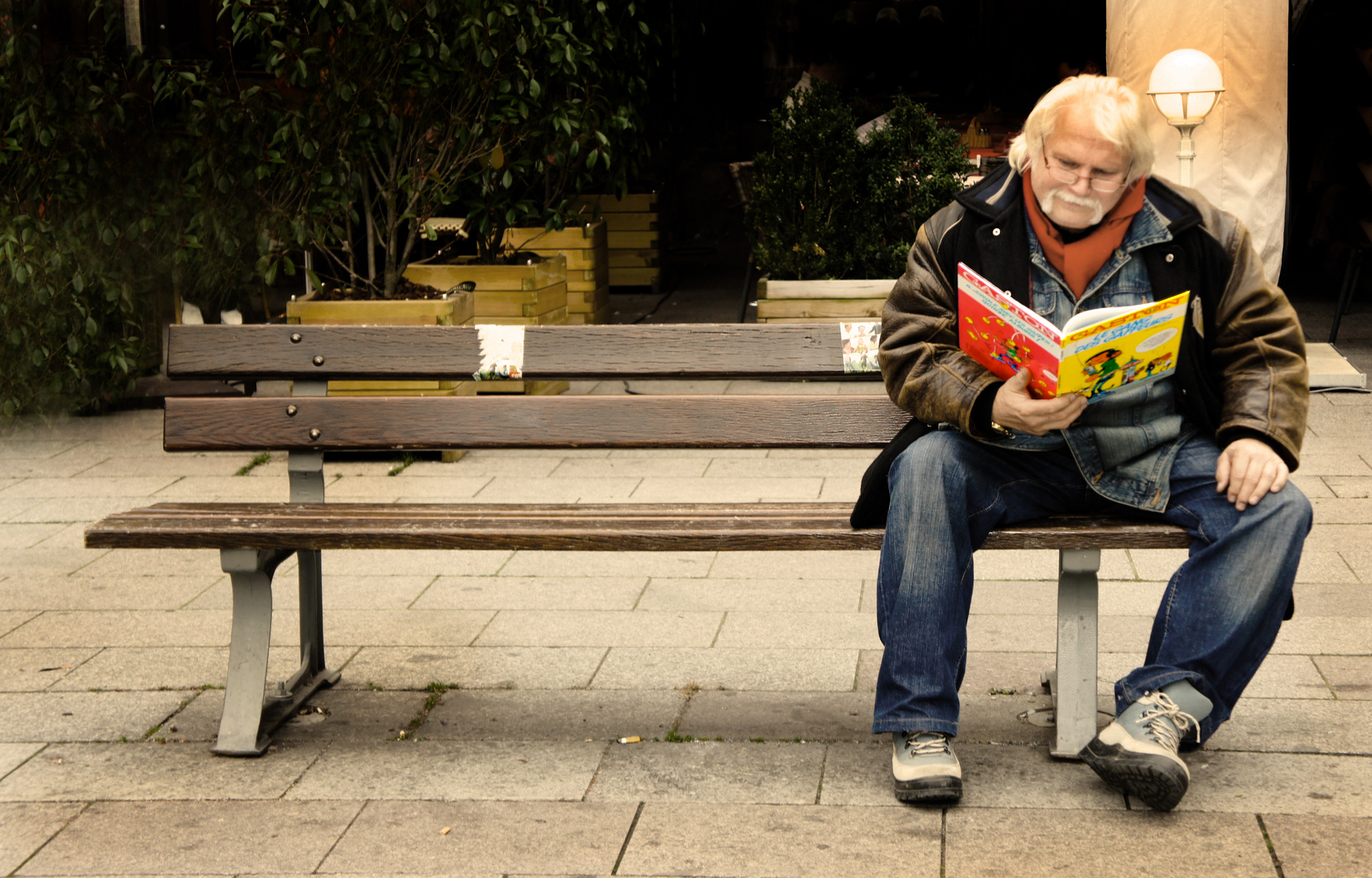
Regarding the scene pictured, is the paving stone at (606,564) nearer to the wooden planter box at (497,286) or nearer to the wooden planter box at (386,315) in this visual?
the wooden planter box at (386,315)

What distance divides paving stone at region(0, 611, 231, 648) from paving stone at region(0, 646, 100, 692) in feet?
0.20

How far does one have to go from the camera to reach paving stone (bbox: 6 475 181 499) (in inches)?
231

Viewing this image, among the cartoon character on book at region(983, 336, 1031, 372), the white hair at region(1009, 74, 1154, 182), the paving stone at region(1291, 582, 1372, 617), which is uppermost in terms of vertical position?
the white hair at region(1009, 74, 1154, 182)

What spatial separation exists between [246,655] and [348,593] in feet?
3.92

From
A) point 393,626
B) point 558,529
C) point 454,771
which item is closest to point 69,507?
point 393,626

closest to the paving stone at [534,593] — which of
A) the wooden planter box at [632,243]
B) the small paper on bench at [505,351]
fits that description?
the small paper on bench at [505,351]

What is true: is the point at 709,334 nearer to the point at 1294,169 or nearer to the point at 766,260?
the point at 766,260

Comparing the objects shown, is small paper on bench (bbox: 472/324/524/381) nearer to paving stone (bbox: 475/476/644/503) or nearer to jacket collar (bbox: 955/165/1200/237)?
jacket collar (bbox: 955/165/1200/237)

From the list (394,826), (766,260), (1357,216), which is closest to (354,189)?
(766,260)

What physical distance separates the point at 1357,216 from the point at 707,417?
7.25m

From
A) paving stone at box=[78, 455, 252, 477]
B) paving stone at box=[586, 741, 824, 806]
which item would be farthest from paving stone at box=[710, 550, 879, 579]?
paving stone at box=[78, 455, 252, 477]

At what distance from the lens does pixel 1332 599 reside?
4.25 meters

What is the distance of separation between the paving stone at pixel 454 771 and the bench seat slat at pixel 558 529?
19.4 inches

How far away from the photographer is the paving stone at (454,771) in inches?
125
